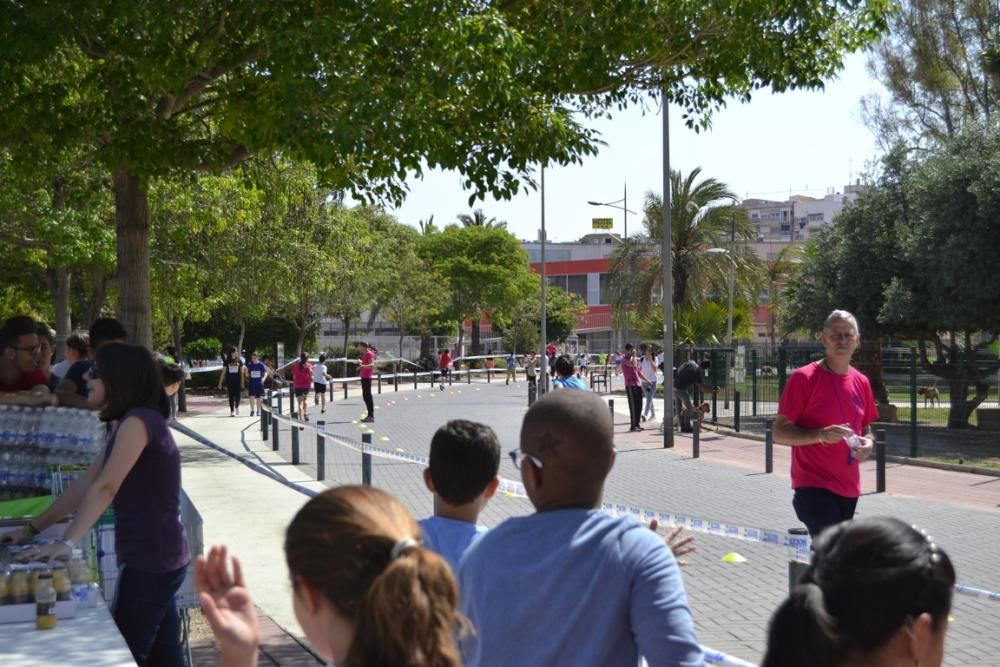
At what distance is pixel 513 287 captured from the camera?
76625 millimetres

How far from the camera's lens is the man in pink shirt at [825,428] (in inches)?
270

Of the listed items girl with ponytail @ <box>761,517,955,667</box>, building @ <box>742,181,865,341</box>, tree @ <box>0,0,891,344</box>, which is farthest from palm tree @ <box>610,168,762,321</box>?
building @ <box>742,181,865,341</box>

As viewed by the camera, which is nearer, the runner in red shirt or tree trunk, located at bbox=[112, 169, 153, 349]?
tree trunk, located at bbox=[112, 169, 153, 349]

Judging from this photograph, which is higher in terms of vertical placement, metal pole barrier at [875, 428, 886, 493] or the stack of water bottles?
the stack of water bottles

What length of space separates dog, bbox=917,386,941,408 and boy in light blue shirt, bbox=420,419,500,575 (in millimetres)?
21273

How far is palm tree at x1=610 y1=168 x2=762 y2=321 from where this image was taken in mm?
43344

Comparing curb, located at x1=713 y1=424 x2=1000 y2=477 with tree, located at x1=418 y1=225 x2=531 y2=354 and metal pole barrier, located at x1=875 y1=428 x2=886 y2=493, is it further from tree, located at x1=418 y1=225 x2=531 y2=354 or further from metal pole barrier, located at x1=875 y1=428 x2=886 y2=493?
tree, located at x1=418 y1=225 x2=531 y2=354

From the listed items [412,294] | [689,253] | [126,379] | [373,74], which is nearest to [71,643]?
[126,379]

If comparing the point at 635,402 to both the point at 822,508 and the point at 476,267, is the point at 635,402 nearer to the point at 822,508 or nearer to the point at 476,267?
the point at 822,508

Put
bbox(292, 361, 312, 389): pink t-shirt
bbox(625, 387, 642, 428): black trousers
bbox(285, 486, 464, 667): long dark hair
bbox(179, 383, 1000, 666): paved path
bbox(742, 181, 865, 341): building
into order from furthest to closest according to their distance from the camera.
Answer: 1. bbox(742, 181, 865, 341): building
2. bbox(292, 361, 312, 389): pink t-shirt
3. bbox(625, 387, 642, 428): black trousers
4. bbox(179, 383, 1000, 666): paved path
5. bbox(285, 486, 464, 667): long dark hair

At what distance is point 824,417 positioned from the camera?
272 inches

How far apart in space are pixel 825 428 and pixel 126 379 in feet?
12.8

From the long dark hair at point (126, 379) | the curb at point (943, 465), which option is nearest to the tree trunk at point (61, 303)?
the curb at point (943, 465)

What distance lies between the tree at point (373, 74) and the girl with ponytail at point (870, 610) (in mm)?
7288
